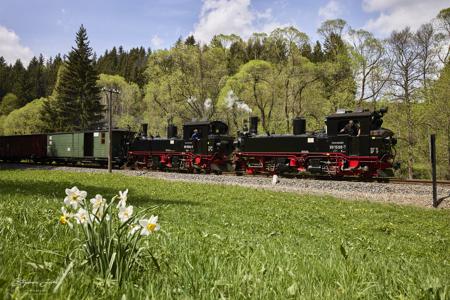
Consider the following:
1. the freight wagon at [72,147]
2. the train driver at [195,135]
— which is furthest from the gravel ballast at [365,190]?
the freight wagon at [72,147]

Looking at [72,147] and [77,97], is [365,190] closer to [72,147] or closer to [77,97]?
[72,147]

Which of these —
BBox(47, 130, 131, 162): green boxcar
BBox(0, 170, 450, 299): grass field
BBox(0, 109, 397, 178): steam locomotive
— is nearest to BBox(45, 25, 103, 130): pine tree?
BBox(0, 109, 397, 178): steam locomotive

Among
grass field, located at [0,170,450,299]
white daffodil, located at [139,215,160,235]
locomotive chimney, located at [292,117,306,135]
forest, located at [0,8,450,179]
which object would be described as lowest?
grass field, located at [0,170,450,299]

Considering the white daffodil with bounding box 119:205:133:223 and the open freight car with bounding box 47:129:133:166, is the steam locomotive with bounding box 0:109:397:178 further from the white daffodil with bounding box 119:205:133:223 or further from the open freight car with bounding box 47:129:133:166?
the white daffodil with bounding box 119:205:133:223

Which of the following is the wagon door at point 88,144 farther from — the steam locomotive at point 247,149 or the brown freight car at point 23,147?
the brown freight car at point 23,147

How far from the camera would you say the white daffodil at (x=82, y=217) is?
3397mm

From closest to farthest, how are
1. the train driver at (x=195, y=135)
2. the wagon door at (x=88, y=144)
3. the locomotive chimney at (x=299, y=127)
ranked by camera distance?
the locomotive chimney at (x=299, y=127)
the train driver at (x=195, y=135)
the wagon door at (x=88, y=144)

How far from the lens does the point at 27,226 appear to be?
5492 millimetres

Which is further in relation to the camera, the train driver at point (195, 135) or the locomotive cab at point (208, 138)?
the train driver at point (195, 135)

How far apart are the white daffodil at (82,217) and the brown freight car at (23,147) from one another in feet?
137

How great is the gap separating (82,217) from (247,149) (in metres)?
23.7

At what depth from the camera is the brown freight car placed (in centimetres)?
4184

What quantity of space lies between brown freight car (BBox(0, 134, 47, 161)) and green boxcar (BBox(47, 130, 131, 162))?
6.94 ft

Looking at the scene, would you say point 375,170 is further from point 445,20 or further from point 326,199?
point 445,20
